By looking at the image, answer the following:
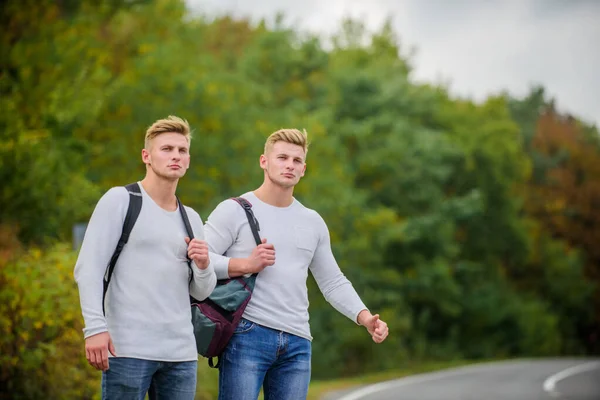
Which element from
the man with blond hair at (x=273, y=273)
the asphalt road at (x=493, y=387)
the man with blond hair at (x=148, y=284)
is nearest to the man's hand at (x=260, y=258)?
the man with blond hair at (x=273, y=273)

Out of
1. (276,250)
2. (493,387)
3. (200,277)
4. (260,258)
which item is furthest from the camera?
(493,387)

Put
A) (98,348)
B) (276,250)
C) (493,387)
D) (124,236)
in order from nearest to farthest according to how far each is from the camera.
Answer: (98,348) → (124,236) → (276,250) → (493,387)

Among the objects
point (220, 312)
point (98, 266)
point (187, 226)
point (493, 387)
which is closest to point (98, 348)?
point (98, 266)

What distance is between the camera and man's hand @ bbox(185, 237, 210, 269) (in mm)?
4514

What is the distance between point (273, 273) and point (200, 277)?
62cm

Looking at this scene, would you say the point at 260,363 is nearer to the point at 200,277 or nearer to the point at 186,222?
the point at 200,277

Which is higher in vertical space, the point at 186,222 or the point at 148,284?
the point at 186,222

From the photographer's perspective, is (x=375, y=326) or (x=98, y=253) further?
(x=375, y=326)

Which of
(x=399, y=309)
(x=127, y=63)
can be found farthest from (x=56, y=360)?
(x=399, y=309)

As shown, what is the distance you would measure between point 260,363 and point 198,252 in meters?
0.88

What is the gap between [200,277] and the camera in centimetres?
464

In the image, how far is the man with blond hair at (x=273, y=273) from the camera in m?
5.11

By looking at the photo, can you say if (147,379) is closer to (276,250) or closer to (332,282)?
(276,250)

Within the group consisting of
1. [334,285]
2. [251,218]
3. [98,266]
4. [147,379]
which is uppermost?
[251,218]
